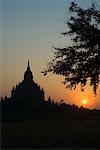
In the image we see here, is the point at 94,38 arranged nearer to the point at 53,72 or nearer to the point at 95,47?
the point at 95,47

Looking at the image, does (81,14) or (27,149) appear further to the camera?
(81,14)

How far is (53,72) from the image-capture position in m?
43.7

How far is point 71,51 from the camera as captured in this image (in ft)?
142

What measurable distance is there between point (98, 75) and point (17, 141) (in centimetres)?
908

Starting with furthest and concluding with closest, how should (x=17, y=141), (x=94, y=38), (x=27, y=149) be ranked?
1. (x=94, y=38)
2. (x=17, y=141)
3. (x=27, y=149)

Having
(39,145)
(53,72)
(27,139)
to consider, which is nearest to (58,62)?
(53,72)

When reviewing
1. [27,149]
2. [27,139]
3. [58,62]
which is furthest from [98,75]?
[27,149]

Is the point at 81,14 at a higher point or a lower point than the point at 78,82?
higher

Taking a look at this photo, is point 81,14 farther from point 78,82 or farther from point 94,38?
point 78,82

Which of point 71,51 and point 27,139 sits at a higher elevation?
point 71,51

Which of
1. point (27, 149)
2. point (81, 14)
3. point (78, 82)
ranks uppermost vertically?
point (81, 14)

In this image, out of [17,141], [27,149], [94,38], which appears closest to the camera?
[27,149]

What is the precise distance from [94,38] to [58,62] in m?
4.33

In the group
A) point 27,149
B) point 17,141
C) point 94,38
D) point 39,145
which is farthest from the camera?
point 94,38
